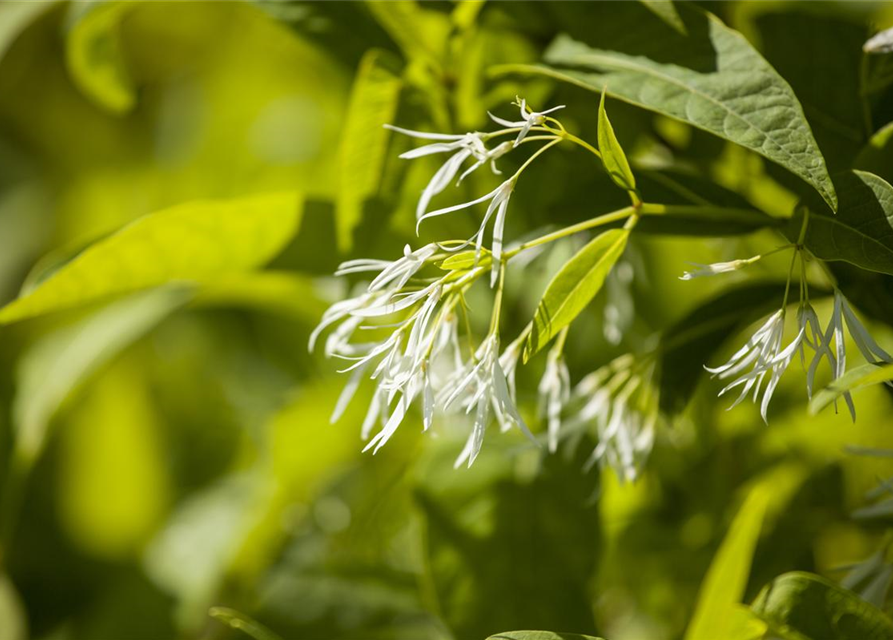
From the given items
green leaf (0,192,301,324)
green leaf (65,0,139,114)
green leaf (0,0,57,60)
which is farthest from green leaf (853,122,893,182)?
green leaf (0,0,57,60)

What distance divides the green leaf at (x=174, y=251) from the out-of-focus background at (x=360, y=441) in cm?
2

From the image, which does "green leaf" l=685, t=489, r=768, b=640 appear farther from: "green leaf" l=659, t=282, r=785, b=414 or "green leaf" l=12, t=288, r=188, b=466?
"green leaf" l=12, t=288, r=188, b=466

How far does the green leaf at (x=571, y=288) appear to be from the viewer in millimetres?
316

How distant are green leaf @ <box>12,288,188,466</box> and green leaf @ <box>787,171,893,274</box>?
441 millimetres

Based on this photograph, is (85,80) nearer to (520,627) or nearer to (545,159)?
(545,159)

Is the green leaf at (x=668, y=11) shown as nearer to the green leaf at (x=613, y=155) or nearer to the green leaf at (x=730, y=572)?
the green leaf at (x=613, y=155)

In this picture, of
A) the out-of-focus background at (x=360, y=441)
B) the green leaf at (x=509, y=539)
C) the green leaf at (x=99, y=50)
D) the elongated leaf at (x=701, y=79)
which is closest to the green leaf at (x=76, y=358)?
the out-of-focus background at (x=360, y=441)

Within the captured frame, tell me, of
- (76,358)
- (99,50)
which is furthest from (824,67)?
(76,358)

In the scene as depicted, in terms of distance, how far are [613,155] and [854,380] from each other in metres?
0.12

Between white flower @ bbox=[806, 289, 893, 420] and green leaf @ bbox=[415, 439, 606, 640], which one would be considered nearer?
white flower @ bbox=[806, 289, 893, 420]

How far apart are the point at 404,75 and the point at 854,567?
328mm

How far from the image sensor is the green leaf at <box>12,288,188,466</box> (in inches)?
24.9

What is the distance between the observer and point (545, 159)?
0.45 m

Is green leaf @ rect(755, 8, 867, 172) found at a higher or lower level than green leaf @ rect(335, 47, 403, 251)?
lower
